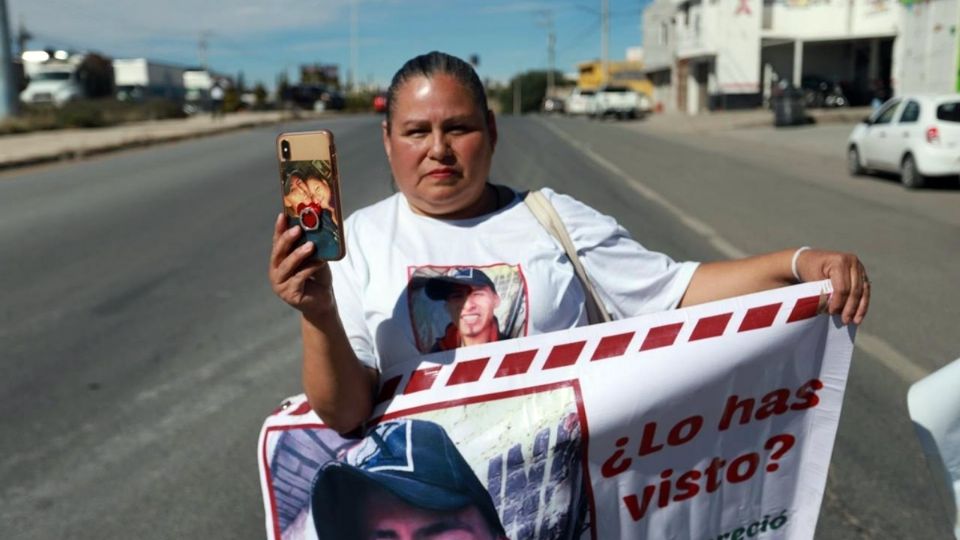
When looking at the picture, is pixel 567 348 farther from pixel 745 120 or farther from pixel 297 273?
pixel 745 120

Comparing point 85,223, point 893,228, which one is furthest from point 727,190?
point 85,223

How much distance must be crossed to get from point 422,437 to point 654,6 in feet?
238

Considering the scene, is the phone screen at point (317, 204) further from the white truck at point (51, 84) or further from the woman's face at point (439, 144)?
the white truck at point (51, 84)

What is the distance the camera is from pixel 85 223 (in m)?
11.4

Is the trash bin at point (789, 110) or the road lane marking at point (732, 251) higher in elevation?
the trash bin at point (789, 110)

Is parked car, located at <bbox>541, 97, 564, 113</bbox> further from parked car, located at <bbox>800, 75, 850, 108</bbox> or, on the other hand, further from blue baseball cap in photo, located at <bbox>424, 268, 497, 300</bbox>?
blue baseball cap in photo, located at <bbox>424, 268, 497, 300</bbox>

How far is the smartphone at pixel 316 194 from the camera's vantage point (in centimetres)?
179

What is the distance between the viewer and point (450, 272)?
214 centimetres

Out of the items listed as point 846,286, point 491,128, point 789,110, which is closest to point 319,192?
point 491,128

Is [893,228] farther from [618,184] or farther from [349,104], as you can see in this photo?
[349,104]

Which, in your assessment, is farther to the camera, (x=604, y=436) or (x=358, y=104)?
(x=358, y=104)

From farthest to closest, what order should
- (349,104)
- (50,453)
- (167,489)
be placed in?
(349,104) → (50,453) → (167,489)

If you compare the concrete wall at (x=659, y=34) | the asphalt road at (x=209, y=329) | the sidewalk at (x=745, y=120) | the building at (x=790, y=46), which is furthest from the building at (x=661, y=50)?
the asphalt road at (x=209, y=329)

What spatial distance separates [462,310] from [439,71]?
1.86 ft
